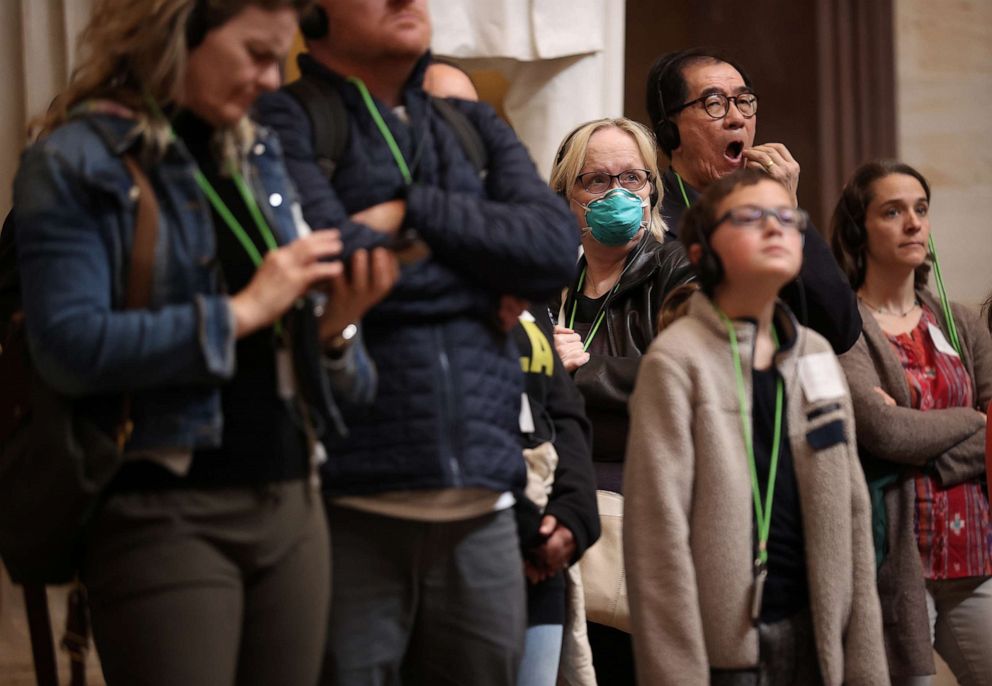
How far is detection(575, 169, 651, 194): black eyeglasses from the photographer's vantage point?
365 cm

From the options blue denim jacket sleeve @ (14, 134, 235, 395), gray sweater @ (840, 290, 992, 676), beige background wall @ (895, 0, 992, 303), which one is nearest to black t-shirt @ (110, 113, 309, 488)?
blue denim jacket sleeve @ (14, 134, 235, 395)

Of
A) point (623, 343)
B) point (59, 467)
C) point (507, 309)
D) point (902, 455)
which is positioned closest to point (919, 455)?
point (902, 455)

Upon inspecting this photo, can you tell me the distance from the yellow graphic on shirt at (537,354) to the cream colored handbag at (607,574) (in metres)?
0.46

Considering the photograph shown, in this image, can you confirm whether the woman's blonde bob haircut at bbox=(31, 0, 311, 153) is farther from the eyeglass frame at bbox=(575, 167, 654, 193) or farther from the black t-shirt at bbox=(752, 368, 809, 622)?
the eyeglass frame at bbox=(575, 167, 654, 193)

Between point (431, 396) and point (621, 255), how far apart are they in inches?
60.3

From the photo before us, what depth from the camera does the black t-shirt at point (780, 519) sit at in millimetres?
2645

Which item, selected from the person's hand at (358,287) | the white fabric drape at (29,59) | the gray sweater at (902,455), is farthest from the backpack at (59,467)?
the white fabric drape at (29,59)

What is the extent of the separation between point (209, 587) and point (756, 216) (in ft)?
4.24

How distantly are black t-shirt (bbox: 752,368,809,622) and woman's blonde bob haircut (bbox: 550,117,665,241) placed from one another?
1053 mm

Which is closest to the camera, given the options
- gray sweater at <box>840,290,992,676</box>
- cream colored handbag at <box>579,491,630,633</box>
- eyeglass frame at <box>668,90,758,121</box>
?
cream colored handbag at <box>579,491,630,633</box>

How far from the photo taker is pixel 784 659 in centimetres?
262

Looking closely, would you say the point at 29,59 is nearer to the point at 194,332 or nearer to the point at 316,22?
the point at 316,22

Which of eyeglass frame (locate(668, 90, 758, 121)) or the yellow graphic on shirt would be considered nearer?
the yellow graphic on shirt

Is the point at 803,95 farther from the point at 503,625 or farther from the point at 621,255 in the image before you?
the point at 503,625
